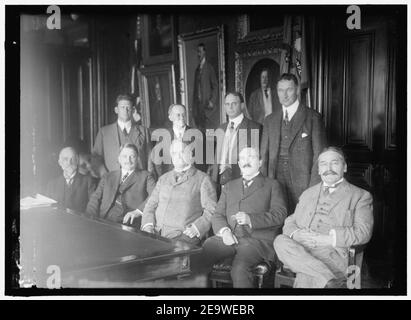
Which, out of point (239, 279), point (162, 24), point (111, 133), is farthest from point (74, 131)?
point (239, 279)

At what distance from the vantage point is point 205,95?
159 inches

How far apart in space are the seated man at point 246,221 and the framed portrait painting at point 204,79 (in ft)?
1.13

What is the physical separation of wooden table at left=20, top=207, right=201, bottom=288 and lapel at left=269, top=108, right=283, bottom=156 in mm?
825

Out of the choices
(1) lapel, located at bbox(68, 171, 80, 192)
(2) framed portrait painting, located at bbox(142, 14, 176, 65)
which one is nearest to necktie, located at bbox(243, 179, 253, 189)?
(2) framed portrait painting, located at bbox(142, 14, 176, 65)

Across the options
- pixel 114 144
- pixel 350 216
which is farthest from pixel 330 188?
pixel 114 144

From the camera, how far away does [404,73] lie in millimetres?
3775

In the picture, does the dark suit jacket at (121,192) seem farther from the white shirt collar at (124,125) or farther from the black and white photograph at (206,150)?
the white shirt collar at (124,125)

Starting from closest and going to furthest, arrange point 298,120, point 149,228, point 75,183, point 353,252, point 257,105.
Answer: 1. point 353,252
2. point 298,120
3. point 257,105
4. point 149,228
5. point 75,183

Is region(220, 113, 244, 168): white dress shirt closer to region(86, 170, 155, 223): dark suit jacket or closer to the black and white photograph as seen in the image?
the black and white photograph

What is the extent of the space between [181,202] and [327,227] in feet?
3.10

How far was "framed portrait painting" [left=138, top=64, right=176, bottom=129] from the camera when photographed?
13.4 feet

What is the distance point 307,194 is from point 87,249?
1434 mm

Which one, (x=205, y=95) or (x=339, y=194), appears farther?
(x=205, y=95)

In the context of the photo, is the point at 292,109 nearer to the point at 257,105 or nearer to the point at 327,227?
the point at 257,105
